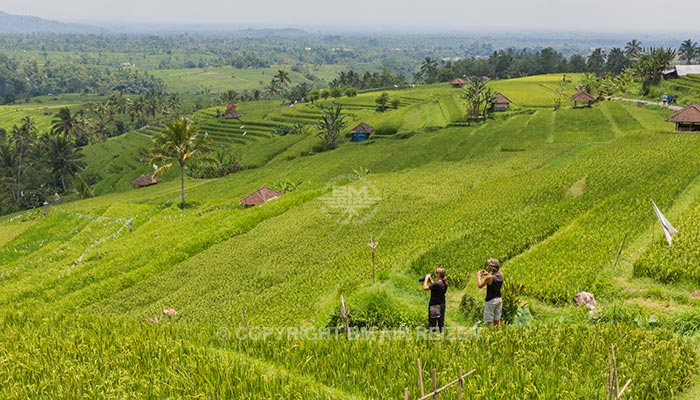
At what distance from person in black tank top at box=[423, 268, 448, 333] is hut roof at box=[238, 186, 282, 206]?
3207cm

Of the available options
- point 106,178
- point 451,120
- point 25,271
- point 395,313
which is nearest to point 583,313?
point 395,313

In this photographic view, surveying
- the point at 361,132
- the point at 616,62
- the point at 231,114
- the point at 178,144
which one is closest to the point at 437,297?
the point at 178,144

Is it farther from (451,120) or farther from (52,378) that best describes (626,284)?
(451,120)

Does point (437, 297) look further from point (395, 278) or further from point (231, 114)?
point (231, 114)

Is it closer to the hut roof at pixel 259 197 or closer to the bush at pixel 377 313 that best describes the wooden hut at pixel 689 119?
the hut roof at pixel 259 197

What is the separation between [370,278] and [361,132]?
6413 centimetres

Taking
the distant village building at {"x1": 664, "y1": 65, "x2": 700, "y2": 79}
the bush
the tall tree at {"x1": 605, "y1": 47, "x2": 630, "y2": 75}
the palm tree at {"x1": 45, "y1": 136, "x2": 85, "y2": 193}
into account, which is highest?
the tall tree at {"x1": 605, "y1": 47, "x2": 630, "y2": 75}

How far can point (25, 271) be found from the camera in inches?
1323

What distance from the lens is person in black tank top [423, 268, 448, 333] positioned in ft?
38.6

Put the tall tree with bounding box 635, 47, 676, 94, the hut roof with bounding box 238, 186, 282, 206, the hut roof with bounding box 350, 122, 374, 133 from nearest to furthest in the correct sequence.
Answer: the hut roof with bounding box 238, 186, 282, 206 → the hut roof with bounding box 350, 122, 374, 133 → the tall tree with bounding box 635, 47, 676, 94

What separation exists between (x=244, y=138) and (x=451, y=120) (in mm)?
47100

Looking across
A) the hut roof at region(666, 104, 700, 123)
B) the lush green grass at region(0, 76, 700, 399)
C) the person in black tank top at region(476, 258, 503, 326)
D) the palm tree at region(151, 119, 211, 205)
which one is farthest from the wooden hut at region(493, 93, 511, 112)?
the person in black tank top at region(476, 258, 503, 326)

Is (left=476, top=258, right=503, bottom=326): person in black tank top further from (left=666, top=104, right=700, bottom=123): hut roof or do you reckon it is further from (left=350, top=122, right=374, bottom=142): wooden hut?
(left=350, top=122, right=374, bottom=142): wooden hut

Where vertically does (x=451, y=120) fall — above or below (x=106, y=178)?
above
